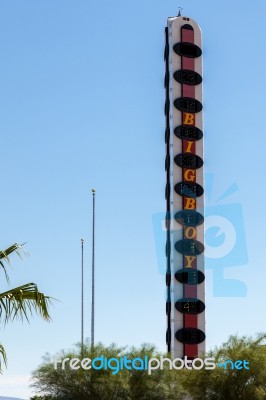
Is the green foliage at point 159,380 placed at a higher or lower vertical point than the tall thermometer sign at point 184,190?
lower

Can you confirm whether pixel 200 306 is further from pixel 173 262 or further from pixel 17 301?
pixel 17 301

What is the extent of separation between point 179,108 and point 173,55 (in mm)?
4012

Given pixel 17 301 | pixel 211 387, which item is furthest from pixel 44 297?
pixel 211 387

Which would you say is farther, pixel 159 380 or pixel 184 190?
pixel 184 190

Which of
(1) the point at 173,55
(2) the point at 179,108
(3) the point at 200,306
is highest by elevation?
(1) the point at 173,55

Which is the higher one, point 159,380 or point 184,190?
point 184,190

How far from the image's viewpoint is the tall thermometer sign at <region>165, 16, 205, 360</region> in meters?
55.0

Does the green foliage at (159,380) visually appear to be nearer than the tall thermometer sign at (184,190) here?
Yes

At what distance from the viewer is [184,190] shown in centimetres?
5688

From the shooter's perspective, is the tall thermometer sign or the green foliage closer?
the green foliage

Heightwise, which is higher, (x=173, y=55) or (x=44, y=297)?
(x=173, y=55)

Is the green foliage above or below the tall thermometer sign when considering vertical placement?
below

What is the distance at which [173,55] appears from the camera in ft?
193

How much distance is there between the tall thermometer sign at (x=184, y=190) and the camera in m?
55.0
